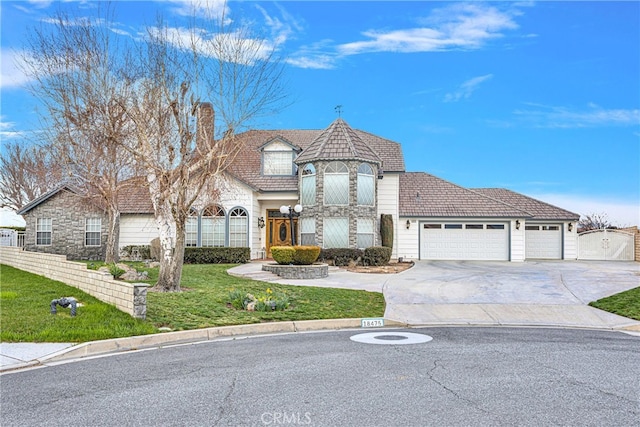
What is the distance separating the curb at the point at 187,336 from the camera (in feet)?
25.9

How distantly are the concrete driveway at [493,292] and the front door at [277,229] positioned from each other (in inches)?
246

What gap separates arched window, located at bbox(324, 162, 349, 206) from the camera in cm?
2475

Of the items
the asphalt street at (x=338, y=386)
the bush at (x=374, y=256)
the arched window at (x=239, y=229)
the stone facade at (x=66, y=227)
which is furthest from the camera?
the stone facade at (x=66, y=227)

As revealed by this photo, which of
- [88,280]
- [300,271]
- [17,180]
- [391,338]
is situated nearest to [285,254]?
[300,271]

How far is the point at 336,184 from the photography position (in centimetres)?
2481

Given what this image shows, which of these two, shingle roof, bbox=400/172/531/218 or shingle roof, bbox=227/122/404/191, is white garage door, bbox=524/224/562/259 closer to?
shingle roof, bbox=400/172/531/218

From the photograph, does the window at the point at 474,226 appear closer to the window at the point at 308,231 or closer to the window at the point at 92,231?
the window at the point at 308,231

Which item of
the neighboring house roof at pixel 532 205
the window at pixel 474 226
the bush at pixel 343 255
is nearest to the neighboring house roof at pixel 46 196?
the bush at pixel 343 255

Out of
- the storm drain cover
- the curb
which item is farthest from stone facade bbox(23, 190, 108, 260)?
the storm drain cover

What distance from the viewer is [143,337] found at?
8.81 metres

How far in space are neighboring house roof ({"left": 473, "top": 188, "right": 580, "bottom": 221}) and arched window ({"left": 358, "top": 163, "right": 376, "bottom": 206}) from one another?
Result: 30.5ft

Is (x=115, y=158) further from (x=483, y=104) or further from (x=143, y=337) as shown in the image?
(x=483, y=104)

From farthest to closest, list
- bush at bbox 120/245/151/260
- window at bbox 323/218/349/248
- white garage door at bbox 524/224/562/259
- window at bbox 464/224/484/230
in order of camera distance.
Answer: white garage door at bbox 524/224/562/259 < window at bbox 464/224/484/230 < bush at bbox 120/245/151/260 < window at bbox 323/218/349/248

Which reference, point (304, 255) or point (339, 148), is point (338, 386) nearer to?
point (304, 255)
